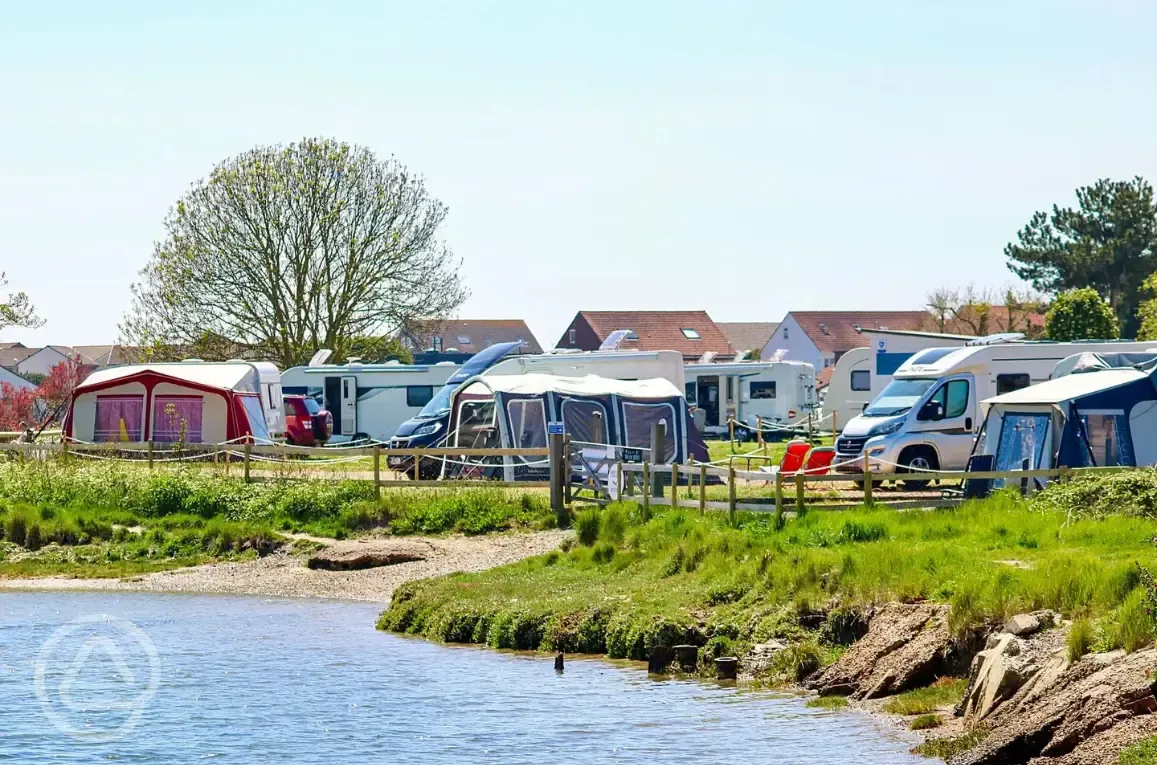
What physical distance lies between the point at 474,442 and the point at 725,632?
15408mm

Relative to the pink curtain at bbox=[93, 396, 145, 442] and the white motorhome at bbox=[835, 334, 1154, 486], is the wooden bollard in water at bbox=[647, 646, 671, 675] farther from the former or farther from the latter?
the pink curtain at bbox=[93, 396, 145, 442]

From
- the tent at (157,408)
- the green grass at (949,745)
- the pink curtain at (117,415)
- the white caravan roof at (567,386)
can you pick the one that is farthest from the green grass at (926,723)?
the pink curtain at (117,415)

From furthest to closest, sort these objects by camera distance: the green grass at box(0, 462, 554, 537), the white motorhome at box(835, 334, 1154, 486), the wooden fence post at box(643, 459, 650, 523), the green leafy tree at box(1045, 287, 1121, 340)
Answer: the green leafy tree at box(1045, 287, 1121, 340)
the white motorhome at box(835, 334, 1154, 486)
the green grass at box(0, 462, 554, 537)
the wooden fence post at box(643, 459, 650, 523)

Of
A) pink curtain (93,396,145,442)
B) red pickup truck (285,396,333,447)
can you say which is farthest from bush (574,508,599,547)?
red pickup truck (285,396,333,447)

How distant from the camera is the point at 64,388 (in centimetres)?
5625

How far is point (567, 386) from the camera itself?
30359 millimetres

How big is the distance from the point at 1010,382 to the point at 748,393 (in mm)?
20035

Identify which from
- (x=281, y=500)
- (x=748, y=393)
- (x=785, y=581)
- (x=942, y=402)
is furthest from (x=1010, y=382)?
(x=748, y=393)

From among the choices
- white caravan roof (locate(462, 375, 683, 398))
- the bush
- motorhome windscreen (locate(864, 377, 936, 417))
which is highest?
white caravan roof (locate(462, 375, 683, 398))

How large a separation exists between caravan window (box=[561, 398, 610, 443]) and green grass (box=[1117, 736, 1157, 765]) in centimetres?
1988

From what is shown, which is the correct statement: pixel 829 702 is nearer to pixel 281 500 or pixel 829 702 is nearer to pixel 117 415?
pixel 281 500

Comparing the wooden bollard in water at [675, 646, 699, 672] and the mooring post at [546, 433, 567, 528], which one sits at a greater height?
the mooring post at [546, 433, 567, 528]

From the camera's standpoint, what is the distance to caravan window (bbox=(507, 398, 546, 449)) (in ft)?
97.7

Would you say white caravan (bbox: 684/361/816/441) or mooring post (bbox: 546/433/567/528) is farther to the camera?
white caravan (bbox: 684/361/816/441)
